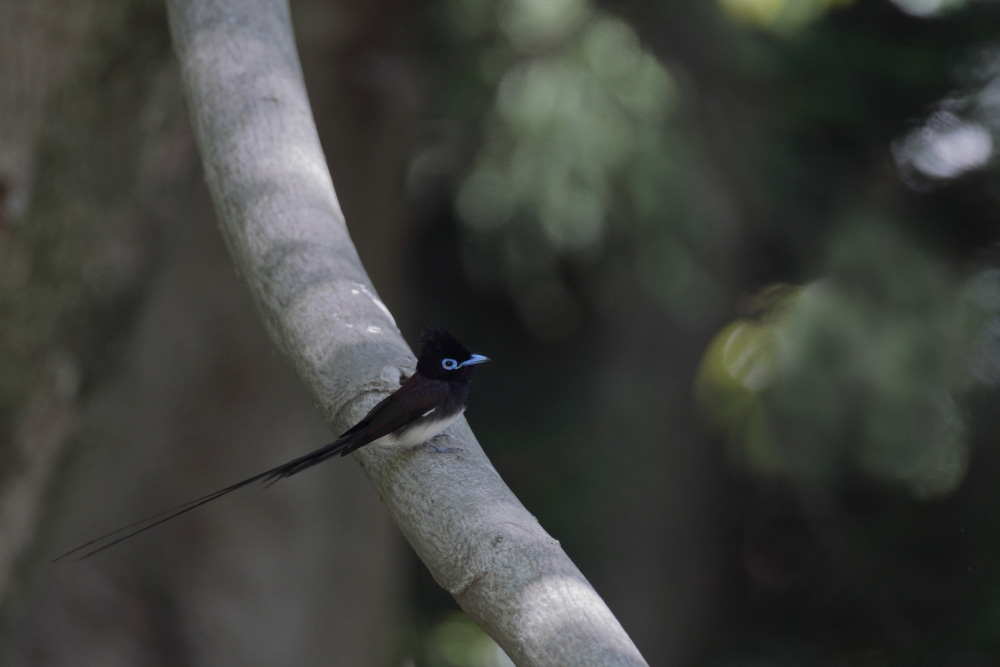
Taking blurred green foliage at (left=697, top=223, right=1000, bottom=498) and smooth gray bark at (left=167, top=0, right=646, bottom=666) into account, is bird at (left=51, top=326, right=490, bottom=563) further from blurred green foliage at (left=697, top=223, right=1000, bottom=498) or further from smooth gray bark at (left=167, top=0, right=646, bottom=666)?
blurred green foliage at (left=697, top=223, right=1000, bottom=498)

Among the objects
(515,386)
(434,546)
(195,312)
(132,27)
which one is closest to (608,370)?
(515,386)

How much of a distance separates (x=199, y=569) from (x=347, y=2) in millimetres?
3386

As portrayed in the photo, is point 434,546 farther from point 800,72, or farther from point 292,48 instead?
point 800,72

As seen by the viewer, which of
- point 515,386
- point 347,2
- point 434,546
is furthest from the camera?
point 515,386

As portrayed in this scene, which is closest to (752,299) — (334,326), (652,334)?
(652,334)

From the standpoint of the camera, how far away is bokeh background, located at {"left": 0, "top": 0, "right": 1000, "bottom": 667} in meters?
4.87

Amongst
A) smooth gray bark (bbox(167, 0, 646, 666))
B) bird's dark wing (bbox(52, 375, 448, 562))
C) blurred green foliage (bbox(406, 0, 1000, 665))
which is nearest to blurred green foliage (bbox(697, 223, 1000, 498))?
blurred green foliage (bbox(406, 0, 1000, 665))

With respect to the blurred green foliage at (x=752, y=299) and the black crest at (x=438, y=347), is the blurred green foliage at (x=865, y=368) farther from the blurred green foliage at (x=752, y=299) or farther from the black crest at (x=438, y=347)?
the black crest at (x=438, y=347)

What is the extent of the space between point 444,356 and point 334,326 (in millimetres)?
353

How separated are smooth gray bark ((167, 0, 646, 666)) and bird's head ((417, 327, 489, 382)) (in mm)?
124

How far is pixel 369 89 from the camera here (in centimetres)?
541

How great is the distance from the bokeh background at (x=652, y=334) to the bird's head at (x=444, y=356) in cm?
233

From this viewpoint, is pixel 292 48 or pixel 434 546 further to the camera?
pixel 292 48

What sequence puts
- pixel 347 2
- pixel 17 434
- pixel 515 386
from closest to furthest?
pixel 17 434
pixel 347 2
pixel 515 386
